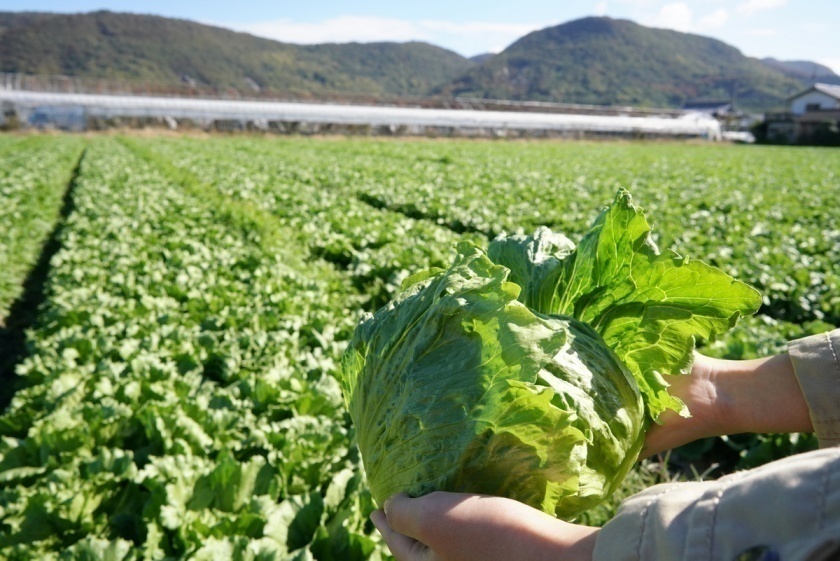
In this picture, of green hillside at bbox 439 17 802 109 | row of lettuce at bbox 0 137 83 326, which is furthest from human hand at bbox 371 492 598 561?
green hillside at bbox 439 17 802 109

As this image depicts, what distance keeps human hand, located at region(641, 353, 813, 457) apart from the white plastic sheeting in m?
45.2

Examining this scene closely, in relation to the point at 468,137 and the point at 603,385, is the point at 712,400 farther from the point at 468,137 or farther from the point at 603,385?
the point at 468,137

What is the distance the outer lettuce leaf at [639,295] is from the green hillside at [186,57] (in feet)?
360

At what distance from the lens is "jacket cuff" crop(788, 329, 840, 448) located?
1837 millimetres

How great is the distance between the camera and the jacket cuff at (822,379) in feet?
6.03

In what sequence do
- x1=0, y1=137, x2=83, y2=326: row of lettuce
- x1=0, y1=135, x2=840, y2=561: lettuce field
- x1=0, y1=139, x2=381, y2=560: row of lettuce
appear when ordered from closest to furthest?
x1=0, y1=139, x2=381, y2=560: row of lettuce, x1=0, y1=135, x2=840, y2=561: lettuce field, x1=0, y1=137, x2=83, y2=326: row of lettuce

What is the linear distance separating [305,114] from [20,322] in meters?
40.2

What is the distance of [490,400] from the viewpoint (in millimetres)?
1478

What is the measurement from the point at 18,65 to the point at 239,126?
8671 centimetres

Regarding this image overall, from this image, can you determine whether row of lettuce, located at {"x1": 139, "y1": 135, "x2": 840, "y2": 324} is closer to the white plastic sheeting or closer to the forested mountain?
the white plastic sheeting

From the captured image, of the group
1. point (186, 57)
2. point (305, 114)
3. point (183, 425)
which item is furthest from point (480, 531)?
point (186, 57)

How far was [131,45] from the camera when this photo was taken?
128m

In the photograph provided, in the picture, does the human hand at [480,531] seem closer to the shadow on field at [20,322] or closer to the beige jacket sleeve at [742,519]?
the beige jacket sleeve at [742,519]

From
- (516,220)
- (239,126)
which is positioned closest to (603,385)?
(516,220)
